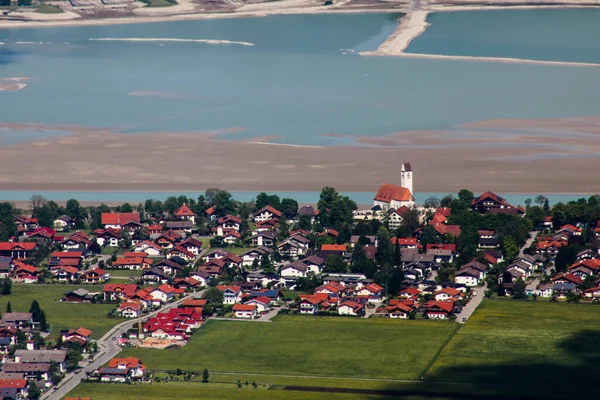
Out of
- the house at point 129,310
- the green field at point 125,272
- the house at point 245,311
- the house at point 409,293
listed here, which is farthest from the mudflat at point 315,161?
the house at point 245,311

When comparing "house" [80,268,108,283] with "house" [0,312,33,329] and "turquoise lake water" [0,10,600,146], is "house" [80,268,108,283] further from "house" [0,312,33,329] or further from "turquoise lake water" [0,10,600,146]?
"turquoise lake water" [0,10,600,146]

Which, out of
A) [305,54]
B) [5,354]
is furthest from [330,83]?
[5,354]

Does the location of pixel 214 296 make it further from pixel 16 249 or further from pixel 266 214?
pixel 266 214

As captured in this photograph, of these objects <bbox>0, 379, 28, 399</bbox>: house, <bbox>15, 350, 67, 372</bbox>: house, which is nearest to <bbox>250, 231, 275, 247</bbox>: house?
<bbox>15, 350, 67, 372</bbox>: house

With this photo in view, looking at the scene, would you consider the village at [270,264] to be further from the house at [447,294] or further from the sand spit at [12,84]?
the sand spit at [12,84]

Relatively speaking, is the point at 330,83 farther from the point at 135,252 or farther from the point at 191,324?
the point at 191,324

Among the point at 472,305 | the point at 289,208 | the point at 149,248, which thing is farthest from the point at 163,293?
the point at 289,208
